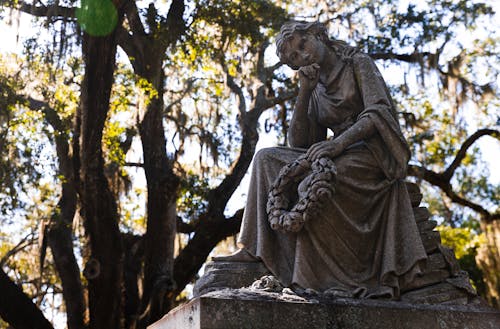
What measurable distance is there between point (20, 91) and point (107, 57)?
10.6 ft

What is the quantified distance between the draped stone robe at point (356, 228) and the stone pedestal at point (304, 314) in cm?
25

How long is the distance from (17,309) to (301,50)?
678 centimetres

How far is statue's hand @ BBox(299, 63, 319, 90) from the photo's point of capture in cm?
511

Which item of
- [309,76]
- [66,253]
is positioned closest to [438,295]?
[309,76]

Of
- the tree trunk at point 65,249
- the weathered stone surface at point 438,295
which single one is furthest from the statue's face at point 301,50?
the tree trunk at point 65,249

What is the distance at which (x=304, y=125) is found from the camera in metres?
5.40

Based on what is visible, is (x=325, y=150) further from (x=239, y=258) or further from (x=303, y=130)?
(x=239, y=258)

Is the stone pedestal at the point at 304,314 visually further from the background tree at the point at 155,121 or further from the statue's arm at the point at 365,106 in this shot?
the background tree at the point at 155,121

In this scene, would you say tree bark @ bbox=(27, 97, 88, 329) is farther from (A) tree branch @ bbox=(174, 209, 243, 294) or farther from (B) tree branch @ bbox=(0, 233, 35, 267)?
(B) tree branch @ bbox=(0, 233, 35, 267)

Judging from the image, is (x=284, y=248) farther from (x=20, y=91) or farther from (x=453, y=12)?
(x=453, y=12)

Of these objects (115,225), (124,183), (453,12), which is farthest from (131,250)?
(453,12)

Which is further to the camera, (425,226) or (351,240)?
(425,226)

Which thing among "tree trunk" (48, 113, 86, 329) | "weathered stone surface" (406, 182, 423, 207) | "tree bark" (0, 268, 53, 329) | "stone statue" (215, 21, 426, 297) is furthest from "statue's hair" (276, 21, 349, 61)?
"tree trunk" (48, 113, 86, 329)

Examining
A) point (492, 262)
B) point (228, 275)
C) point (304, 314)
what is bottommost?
point (304, 314)
